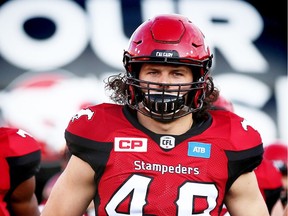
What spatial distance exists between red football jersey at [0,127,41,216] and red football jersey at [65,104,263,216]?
40 centimetres

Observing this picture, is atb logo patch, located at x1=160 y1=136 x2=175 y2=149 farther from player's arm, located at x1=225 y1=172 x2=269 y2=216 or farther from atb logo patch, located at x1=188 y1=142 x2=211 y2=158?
player's arm, located at x1=225 y1=172 x2=269 y2=216

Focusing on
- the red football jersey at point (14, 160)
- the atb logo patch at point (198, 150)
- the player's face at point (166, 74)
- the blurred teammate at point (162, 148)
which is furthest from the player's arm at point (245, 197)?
the red football jersey at point (14, 160)

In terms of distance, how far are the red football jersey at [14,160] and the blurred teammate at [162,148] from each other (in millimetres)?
362

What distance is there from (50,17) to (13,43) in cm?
34

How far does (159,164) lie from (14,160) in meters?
0.65

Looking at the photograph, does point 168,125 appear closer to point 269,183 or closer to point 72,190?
point 72,190

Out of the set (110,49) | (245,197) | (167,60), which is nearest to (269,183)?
(245,197)

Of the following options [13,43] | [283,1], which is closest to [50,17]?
[13,43]

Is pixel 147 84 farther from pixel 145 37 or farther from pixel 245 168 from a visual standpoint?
pixel 245 168

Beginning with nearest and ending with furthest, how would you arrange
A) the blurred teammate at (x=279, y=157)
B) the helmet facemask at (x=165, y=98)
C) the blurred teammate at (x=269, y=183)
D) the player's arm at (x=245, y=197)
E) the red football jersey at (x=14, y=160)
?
the helmet facemask at (x=165, y=98)
the player's arm at (x=245, y=197)
the red football jersey at (x=14, y=160)
the blurred teammate at (x=269, y=183)
the blurred teammate at (x=279, y=157)

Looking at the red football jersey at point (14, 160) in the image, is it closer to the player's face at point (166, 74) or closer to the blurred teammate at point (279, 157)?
the player's face at point (166, 74)

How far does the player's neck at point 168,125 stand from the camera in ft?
9.37

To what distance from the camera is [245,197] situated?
286 centimetres

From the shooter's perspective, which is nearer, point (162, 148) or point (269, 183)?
point (162, 148)
